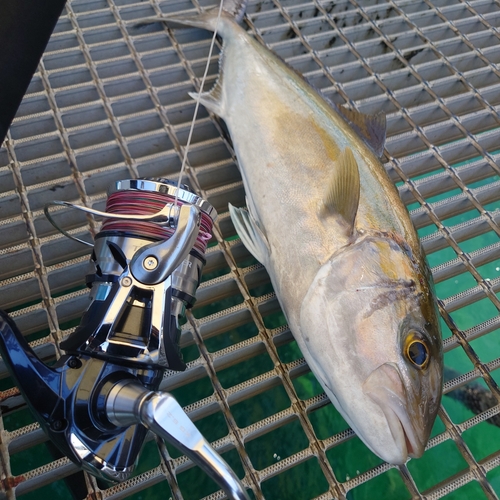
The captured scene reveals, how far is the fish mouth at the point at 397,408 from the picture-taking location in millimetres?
1089

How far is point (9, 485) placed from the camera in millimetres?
1099

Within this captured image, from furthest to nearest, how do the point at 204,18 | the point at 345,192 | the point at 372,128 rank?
the point at 204,18
the point at 372,128
the point at 345,192

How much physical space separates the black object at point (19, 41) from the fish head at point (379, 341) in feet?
2.77

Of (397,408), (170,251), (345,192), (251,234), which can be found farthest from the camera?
(251,234)

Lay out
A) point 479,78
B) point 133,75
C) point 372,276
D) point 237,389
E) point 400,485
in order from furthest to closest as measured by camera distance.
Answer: point 479,78
point 133,75
point 400,485
point 237,389
point 372,276

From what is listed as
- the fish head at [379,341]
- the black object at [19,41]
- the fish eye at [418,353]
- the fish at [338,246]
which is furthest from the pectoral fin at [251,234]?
the black object at [19,41]

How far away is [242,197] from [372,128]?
52 cm

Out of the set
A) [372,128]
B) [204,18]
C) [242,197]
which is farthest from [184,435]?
[204,18]

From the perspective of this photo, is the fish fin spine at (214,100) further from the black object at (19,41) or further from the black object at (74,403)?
the black object at (74,403)

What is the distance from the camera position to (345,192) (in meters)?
1.28

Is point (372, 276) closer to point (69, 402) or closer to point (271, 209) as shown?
point (271, 209)

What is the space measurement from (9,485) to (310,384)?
1090mm

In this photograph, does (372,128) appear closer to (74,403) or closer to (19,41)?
(19,41)

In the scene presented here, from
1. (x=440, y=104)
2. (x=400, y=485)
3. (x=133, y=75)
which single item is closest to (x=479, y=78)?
(x=440, y=104)
